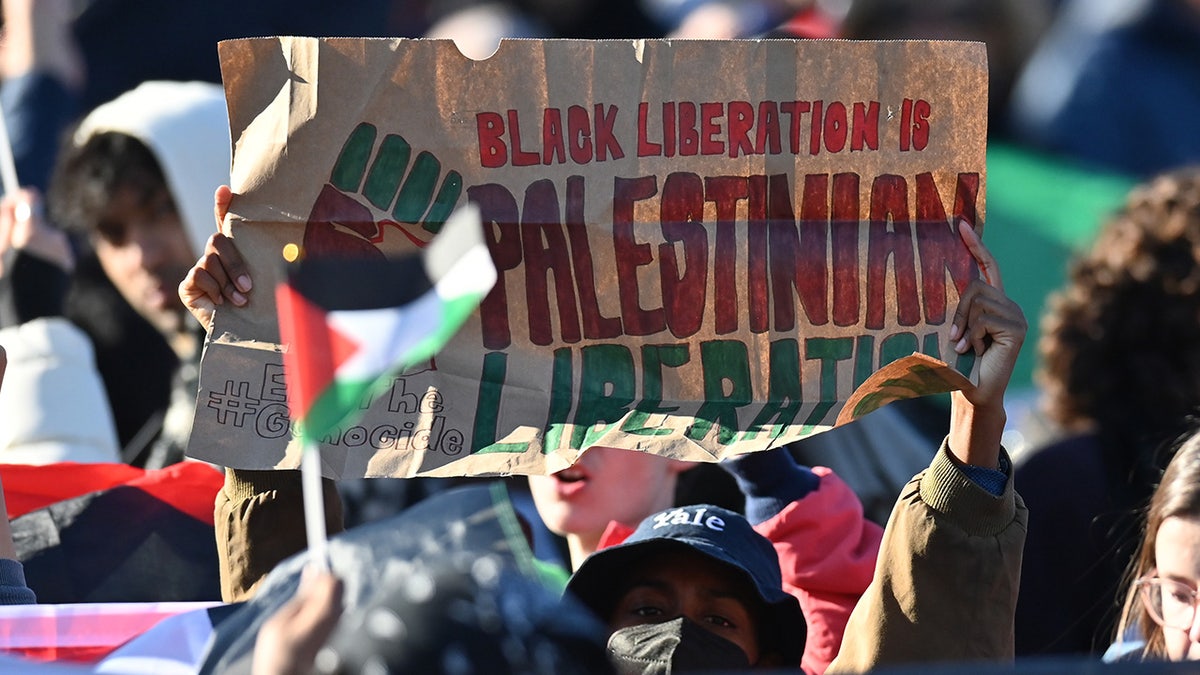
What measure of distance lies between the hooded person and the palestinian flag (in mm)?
2013

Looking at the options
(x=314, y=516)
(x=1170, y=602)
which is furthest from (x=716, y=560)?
(x=314, y=516)

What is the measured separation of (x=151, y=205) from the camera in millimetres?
3982

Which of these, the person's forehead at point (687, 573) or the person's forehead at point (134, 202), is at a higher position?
the person's forehead at point (134, 202)

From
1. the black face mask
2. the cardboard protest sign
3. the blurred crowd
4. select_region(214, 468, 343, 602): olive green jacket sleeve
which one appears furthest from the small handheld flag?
select_region(214, 468, 343, 602): olive green jacket sleeve

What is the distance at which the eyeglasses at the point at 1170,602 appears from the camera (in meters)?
2.28

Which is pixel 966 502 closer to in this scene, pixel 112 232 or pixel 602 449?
pixel 602 449

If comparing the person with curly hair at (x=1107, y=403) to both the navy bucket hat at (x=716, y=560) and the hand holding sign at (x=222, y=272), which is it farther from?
the hand holding sign at (x=222, y=272)

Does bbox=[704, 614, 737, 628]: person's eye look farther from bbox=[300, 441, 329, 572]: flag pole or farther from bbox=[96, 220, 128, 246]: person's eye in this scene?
bbox=[96, 220, 128, 246]: person's eye

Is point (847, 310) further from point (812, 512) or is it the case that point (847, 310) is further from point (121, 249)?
point (121, 249)

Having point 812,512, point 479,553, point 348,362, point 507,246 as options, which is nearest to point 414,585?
point 479,553

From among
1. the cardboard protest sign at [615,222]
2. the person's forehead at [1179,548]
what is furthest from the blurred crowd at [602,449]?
the cardboard protest sign at [615,222]

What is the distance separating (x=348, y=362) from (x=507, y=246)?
0.58 meters

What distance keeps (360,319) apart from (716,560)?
3.00 feet

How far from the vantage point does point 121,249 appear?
402 centimetres
